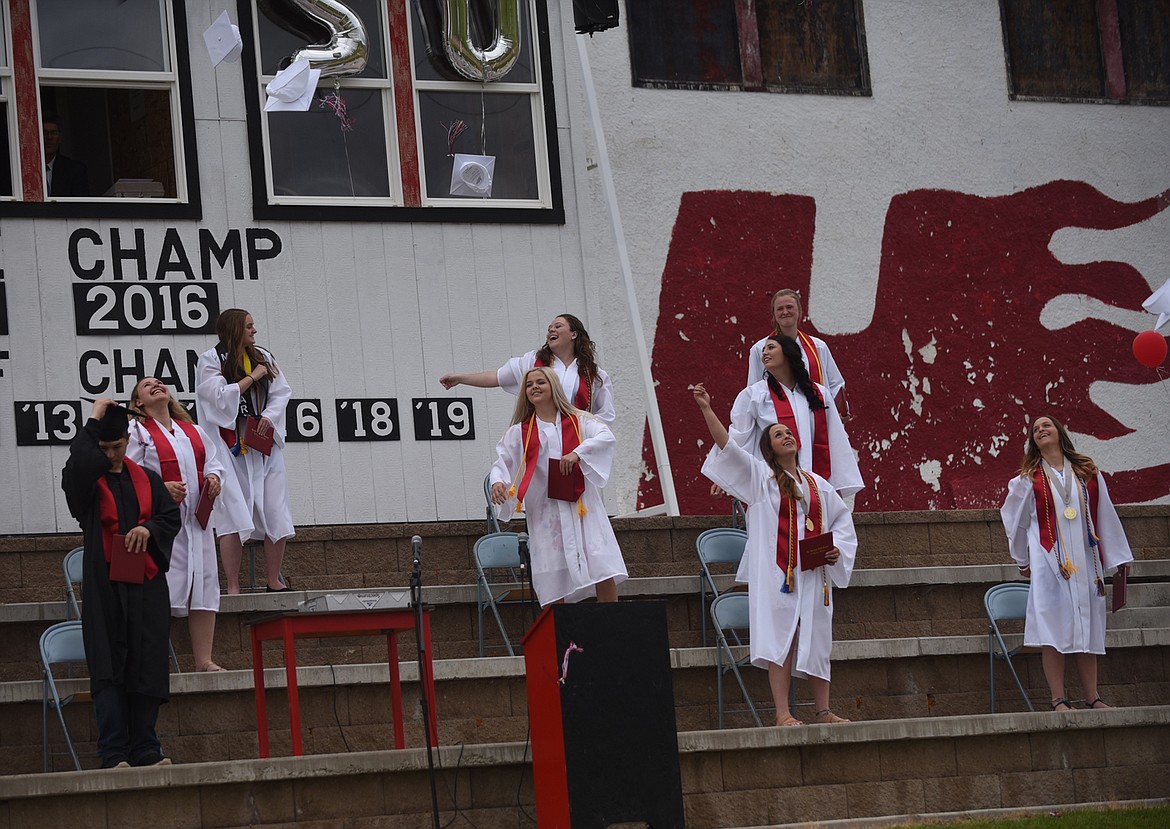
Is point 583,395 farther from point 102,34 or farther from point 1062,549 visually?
point 102,34

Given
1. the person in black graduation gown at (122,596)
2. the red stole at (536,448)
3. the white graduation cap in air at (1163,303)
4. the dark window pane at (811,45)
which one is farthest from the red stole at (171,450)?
the dark window pane at (811,45)

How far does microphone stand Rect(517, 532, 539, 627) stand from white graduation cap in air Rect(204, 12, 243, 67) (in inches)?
Answer: 164

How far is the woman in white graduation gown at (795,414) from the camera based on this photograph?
11.3m

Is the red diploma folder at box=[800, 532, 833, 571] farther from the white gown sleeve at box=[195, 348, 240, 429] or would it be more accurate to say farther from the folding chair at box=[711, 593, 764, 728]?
the white gown sleeve at box=[195, 348, 240, 429]

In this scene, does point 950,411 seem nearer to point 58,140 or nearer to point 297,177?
point 297,177

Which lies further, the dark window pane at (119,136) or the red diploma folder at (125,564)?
the dark window pane at (119,136)

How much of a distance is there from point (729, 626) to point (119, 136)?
5.77m

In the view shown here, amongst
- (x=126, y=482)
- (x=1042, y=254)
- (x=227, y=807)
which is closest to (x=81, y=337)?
(x=126, y=482)

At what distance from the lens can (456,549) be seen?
11734mm

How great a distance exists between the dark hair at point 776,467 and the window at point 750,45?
511cm

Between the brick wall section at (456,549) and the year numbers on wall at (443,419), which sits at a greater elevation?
the year numbers on wall at (443,419)

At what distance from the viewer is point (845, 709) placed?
1049 centimetres

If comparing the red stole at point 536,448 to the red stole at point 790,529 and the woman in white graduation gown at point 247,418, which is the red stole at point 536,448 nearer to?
the red stole at point 790,529

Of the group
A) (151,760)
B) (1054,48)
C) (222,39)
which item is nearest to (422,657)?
(151,760)
